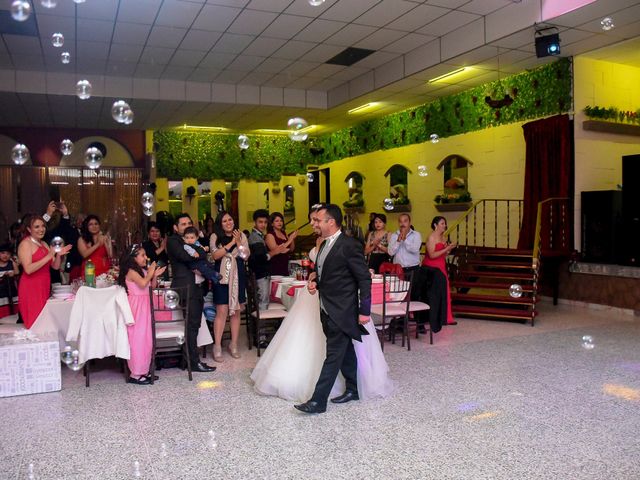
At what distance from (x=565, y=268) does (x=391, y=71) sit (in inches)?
163

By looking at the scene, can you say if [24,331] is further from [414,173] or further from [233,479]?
[414,173]

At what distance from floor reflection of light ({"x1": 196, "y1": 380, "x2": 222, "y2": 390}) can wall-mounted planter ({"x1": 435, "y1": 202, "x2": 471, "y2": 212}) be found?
21.7 feet

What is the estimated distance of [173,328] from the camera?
4.91m

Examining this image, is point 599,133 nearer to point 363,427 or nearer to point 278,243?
point 278,243

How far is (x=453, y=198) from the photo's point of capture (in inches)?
406

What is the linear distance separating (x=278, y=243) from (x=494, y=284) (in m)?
3.24

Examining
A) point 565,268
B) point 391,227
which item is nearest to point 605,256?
point 565,268

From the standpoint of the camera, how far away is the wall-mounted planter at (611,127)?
8.22 metres

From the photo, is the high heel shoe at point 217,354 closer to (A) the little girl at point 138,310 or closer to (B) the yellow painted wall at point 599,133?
(A) the little girl at point 138,310

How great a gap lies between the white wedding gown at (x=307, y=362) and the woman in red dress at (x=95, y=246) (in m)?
2.76

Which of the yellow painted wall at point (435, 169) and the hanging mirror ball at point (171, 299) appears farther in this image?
the yellow painted wall at point (435, 169)

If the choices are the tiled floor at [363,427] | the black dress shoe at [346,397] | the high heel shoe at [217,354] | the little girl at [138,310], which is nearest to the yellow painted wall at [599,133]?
the tiled floor at [363,427]

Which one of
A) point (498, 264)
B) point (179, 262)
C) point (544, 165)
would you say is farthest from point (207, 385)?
point (544, 165)

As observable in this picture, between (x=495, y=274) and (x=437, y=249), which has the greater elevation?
(x=437, y=249)
